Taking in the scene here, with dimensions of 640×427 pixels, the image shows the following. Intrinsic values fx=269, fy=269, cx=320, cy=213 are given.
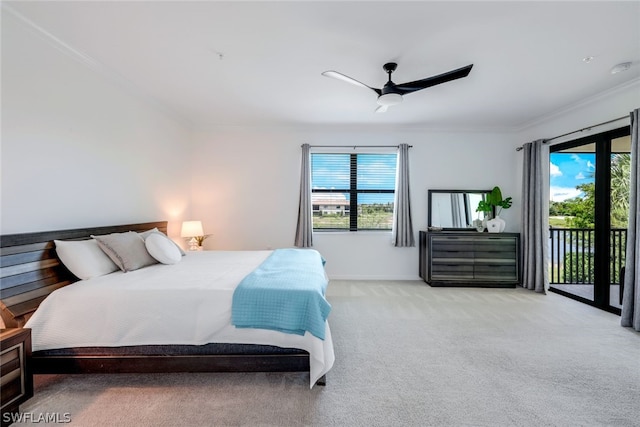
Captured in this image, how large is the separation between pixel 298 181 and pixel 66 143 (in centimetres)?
297

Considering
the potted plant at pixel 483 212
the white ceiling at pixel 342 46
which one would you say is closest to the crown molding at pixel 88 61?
the white ceiling at pixel 342 46

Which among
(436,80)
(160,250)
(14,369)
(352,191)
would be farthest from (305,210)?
(14,369)

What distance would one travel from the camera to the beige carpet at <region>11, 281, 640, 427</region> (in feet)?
5.38

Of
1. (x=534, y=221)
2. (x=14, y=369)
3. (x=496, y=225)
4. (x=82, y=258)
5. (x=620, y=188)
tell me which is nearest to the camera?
(x=14, y=369)

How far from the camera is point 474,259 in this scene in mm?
4254

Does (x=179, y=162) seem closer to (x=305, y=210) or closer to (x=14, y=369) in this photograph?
(x=305, y=210)

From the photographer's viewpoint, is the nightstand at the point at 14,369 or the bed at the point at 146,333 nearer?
the nightstand at the point at 14,369

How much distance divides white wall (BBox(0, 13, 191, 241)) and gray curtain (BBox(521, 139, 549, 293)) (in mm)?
5495

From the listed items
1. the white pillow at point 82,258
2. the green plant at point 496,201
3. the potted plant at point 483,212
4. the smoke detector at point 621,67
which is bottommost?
the white pillow at point 82,258

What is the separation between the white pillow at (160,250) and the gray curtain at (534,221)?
4944 mm

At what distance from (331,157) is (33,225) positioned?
149 inches

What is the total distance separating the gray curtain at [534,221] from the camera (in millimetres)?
4020

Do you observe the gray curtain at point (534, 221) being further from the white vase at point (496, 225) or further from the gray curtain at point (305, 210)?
the gray curtain at point (305, 210)

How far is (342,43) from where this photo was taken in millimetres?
2240
